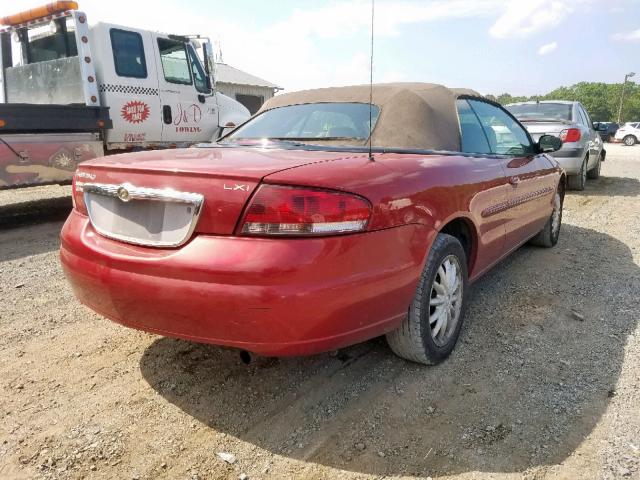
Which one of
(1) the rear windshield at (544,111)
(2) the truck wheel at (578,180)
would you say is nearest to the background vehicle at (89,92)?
(1) the rear windshield at (544,111)

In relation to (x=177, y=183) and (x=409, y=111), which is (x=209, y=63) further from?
(x=177, y=183)

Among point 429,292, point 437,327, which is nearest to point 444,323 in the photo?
point 437,327

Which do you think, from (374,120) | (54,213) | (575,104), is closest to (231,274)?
(374,120)

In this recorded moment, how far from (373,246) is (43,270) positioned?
3452 millimetres

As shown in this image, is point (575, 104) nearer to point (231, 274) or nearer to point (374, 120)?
point (374, 120)

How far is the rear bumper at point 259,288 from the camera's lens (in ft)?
6.14

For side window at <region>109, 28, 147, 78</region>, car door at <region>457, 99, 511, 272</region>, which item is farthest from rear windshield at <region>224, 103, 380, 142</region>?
side window at <region>109, 28, 147, 78</region>

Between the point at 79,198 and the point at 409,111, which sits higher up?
the point at 409,111

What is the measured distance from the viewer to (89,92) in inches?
261

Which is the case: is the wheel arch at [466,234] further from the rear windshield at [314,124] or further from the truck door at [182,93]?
the truck door at [182,93]

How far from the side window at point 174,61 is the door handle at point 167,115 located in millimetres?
412

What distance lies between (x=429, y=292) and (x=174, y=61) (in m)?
6.58

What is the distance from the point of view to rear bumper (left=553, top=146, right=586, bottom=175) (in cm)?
795

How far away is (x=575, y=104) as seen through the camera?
8.80 meters
